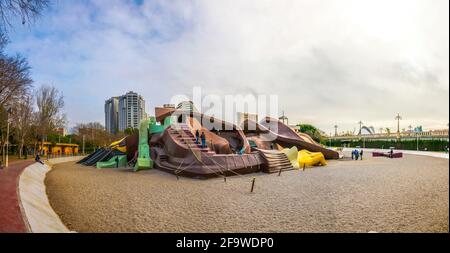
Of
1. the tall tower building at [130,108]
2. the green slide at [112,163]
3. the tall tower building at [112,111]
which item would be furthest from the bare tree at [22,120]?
the tall tower building at [130,108]

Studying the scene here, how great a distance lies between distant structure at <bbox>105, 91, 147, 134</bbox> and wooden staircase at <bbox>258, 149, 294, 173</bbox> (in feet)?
27.5

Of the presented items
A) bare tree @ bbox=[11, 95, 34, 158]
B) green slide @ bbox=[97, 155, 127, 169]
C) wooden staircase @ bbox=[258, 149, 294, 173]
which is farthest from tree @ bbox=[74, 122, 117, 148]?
wooden staircase @ bbox=[258, 149, 294, 173]

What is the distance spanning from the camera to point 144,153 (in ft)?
55.9

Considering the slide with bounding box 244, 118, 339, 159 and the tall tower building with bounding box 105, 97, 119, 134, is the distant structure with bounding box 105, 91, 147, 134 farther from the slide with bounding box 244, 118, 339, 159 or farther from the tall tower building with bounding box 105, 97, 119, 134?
the slide with bounding box 244, 118, 339, 159

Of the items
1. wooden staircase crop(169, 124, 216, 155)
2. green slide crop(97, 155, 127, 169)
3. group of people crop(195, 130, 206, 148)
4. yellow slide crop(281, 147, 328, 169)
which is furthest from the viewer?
green slide crop(97, 155, 127, 169)

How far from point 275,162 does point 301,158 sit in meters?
4.25

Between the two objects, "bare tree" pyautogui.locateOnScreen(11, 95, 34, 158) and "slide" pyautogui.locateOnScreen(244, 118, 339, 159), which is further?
"slide" pyautogui.locateOnScreen(244, 118, 339, 159)

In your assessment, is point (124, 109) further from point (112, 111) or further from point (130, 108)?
point (112, 111)

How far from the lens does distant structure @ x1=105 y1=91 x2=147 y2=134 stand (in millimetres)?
7844

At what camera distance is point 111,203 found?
23.1ft

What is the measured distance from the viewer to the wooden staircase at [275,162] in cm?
1484

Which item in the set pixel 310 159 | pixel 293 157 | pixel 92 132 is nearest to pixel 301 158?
pixel 310 159

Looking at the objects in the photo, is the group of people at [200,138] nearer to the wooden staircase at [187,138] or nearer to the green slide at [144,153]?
the wooden staircase at [187,138]
